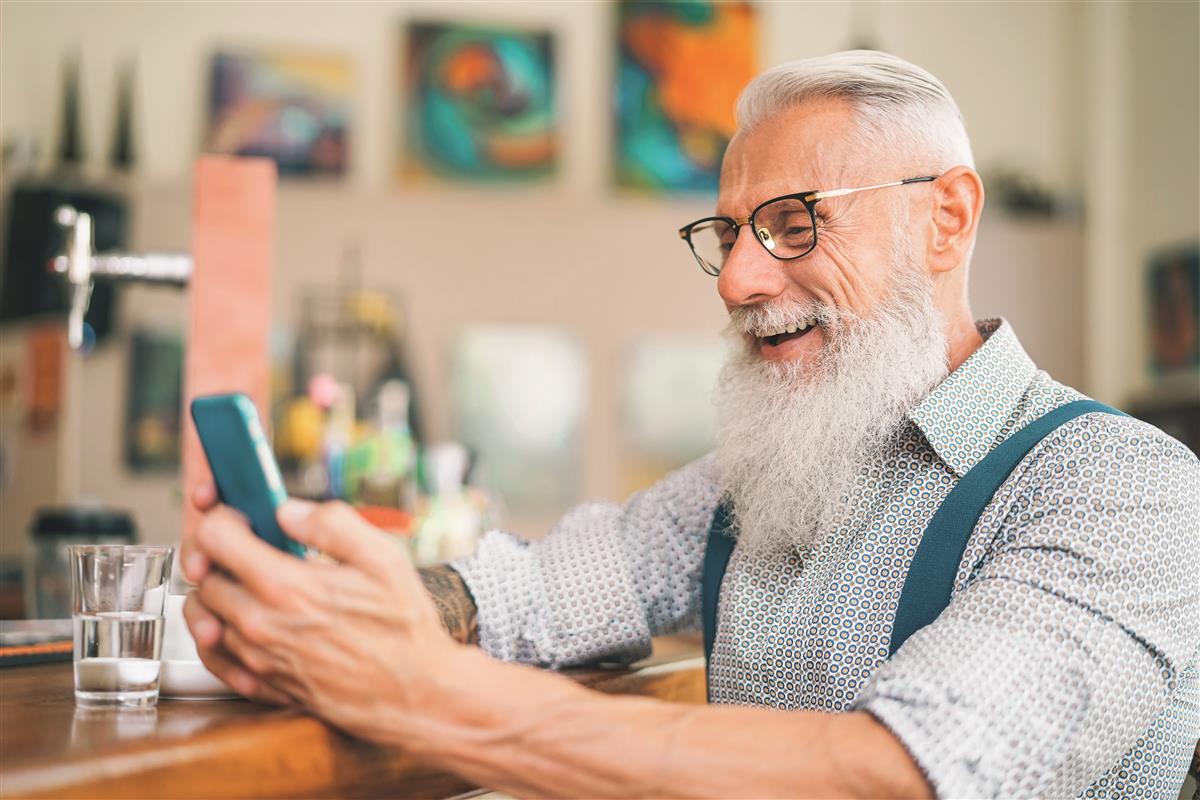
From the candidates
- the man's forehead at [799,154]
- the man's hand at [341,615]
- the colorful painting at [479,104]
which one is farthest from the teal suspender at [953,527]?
the colorful painting at [479,104]

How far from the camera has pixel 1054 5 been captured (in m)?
6.53

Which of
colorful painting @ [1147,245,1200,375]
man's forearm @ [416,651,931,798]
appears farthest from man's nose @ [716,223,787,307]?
colorful painting @ [1147,245,1200,375]

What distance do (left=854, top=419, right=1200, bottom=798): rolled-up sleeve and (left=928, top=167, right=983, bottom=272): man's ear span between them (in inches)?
15.6

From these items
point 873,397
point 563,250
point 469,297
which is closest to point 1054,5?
point 563,250

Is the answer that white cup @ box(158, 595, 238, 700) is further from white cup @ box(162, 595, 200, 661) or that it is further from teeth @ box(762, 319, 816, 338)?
teeth @ box(762, 319, 816, 338)

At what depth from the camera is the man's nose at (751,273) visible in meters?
1.44

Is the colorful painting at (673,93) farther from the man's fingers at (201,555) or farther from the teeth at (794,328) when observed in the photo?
the man's fingers at (201,555)

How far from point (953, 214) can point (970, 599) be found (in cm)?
62

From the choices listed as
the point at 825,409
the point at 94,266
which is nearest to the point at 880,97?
the point at 825,409

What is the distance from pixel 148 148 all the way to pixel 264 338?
179 inches

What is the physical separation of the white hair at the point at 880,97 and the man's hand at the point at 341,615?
2.68 ft

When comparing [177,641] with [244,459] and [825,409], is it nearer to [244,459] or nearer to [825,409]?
[244,459]

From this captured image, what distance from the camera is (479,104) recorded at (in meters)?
5.93

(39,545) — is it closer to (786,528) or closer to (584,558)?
(584,558)
